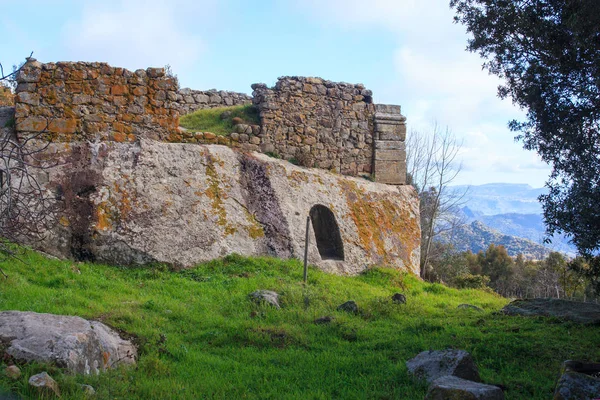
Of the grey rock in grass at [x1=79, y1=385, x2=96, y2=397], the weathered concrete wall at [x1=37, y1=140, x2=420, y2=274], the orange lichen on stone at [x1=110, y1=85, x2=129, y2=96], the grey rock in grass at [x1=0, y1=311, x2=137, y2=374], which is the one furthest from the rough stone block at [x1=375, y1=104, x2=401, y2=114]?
the grey rock in grass at [x1=79, y1=385, x2=96, y2=397]

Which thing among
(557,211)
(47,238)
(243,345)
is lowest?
(243,345)

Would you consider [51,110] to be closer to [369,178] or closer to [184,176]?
[184,176]

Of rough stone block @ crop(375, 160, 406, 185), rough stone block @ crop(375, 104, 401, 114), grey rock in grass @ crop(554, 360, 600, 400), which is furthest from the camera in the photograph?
rough stone block @ crop(375, 104, 401, 114)

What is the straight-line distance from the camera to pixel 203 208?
12.6 metres

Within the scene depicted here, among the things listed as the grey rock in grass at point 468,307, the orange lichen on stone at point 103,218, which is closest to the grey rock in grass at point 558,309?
the grey rock in grass at point 468,307

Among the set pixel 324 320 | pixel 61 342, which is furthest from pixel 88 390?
pixel 324 320

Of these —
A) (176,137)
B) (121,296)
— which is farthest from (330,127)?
(121,296)

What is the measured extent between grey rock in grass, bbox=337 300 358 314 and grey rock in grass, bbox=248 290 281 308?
1.11 meters

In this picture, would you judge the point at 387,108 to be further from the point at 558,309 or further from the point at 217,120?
the point at 558,309

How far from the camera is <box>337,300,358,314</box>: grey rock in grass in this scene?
9.73m

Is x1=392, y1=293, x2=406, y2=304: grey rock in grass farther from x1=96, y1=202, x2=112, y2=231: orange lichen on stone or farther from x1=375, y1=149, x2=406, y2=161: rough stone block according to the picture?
x1=375, y1=149, x2=406, y2=161: rough stone block

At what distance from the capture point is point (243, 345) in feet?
25.2

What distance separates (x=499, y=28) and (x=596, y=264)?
3.97 m

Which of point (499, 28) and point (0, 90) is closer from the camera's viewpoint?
point (499, 28)
